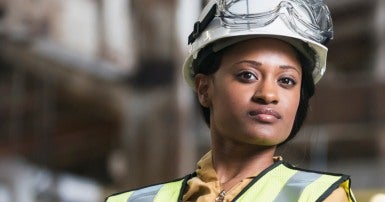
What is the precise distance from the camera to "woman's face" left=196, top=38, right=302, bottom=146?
4.13ft

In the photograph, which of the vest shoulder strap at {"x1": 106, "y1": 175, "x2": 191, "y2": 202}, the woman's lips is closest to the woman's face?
the woman's lips

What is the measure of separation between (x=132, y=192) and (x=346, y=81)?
363cm

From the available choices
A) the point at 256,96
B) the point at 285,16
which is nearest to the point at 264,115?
the point at 256,96

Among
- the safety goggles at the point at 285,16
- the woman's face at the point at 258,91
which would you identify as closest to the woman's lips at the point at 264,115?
the woman's face at the point at 258,91

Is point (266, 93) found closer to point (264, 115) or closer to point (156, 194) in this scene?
point (264, 115)

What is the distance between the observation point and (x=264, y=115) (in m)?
1.25

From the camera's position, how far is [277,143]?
1.28m

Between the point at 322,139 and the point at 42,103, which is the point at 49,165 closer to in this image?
the point at 42,103

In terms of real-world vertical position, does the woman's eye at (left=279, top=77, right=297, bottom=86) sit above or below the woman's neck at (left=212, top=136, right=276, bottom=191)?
above

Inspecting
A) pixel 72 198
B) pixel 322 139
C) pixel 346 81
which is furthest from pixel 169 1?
pixel 72 198

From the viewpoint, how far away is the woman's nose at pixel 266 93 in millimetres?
1248

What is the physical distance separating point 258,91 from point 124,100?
8.57 feet

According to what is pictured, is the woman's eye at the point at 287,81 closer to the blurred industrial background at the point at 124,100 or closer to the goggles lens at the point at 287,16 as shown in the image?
the goggles lens at the point at 287,16

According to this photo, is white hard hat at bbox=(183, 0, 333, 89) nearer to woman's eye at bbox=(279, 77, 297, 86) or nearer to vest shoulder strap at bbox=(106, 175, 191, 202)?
woman's eye at bbox=(279, 77, 297, 86)
